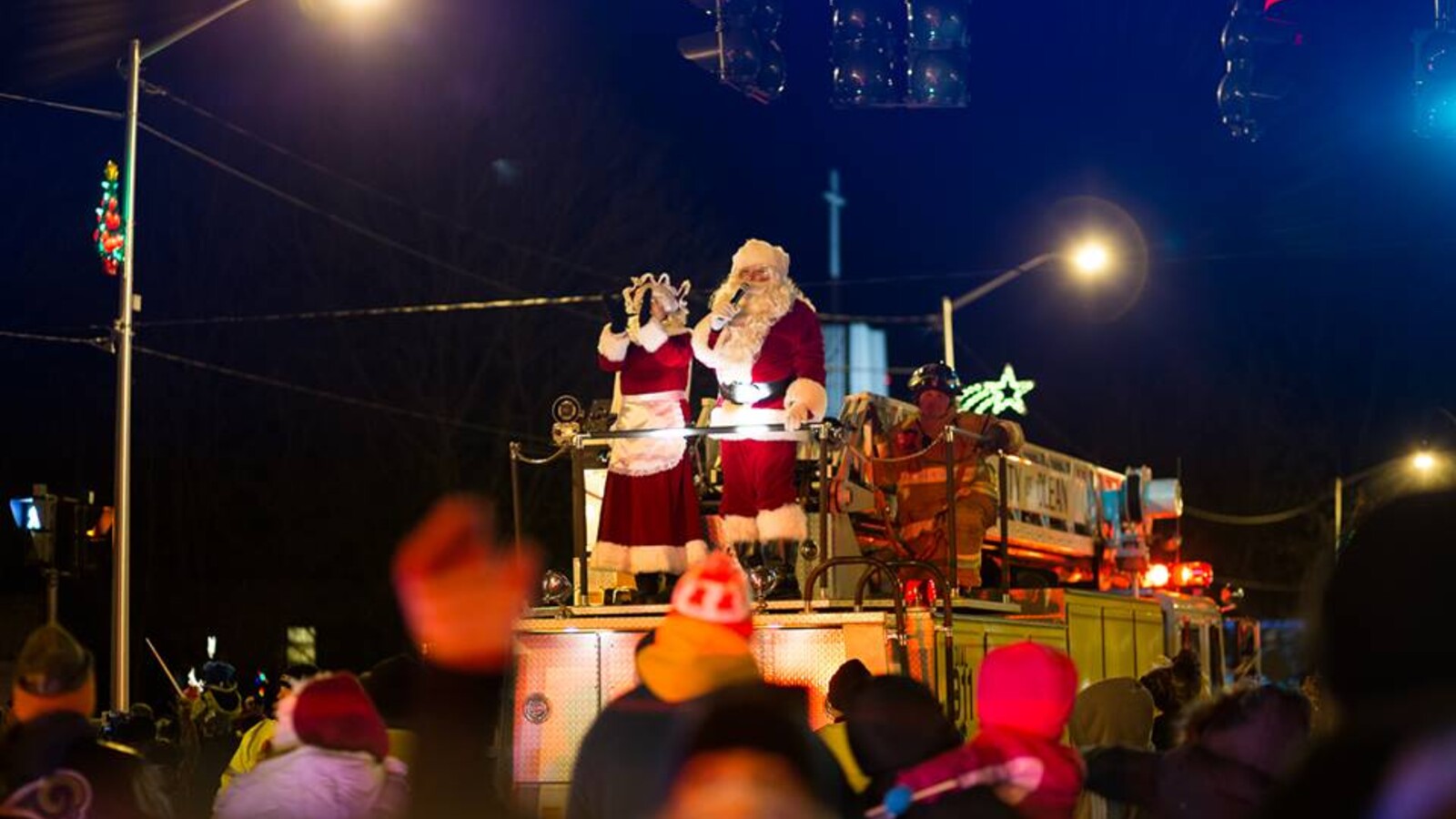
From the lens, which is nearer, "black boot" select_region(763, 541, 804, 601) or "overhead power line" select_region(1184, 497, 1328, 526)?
"black boot" select_region(763, 541, 804, 601)

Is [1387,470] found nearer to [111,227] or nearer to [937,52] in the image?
[111,227]

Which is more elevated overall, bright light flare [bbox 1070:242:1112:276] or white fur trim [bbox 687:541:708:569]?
bright light flare [bbox 1070:242:1112:276]

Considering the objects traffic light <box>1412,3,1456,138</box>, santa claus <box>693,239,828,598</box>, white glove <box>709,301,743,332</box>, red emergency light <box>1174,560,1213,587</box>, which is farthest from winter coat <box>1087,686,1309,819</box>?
red emergency light <box>1174,560,1213,587</box>

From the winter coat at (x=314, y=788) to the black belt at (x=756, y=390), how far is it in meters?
5.90

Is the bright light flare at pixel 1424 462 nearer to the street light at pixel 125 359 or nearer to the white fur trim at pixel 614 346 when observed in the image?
the street light at pixel 125 359

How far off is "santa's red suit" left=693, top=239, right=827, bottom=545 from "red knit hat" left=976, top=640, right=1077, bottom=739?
5703 mm

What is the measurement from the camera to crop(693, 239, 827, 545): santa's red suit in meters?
10.9

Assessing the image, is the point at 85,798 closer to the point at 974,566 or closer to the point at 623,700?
the point at 623,700

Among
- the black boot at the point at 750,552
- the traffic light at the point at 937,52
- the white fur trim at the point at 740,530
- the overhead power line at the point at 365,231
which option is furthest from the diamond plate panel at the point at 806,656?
the overhead power line at the point at 365,231

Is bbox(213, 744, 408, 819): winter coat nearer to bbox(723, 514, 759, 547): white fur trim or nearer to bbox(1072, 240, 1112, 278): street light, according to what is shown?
bbox(723, 514, 759, 547): white fur trim

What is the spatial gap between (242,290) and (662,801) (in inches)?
1254

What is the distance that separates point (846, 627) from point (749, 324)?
2.64 meters

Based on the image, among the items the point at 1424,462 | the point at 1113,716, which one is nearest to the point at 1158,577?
the point at 1113,716

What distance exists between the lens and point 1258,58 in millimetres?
11062
